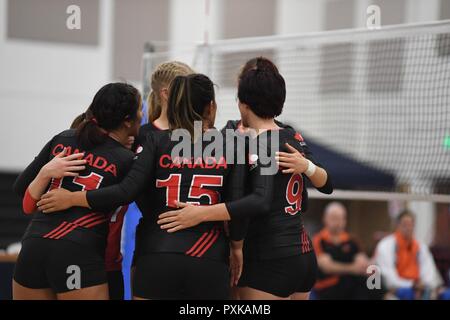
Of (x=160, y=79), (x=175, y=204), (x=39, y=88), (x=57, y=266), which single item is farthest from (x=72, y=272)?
(x=39, y=88)

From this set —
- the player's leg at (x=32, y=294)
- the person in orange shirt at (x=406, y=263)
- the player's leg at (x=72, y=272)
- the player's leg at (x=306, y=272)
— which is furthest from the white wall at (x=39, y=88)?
the player's leg at (x=306, y=272)

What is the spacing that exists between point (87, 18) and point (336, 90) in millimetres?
6166

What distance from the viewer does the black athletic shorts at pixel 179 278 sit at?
12.2 feet

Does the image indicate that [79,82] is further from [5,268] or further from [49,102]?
[5,268]

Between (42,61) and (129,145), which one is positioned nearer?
(129,145)

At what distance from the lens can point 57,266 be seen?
12.7 feet

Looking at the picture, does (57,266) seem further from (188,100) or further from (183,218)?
(188,100)

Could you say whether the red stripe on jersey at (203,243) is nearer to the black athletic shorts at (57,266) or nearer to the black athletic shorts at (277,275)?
the black athletic shorts at (277,275)

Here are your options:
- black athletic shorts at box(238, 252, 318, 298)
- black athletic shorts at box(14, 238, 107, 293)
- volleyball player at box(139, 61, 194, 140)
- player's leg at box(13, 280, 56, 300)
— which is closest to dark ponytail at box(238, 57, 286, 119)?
volleyball player at box(139, 61, 194, 140)

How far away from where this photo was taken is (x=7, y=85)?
658 inches

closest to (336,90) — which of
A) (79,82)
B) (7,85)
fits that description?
(79,82)

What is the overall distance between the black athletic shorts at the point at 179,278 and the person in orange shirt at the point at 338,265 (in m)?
6.66

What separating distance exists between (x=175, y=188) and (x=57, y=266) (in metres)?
0.76
